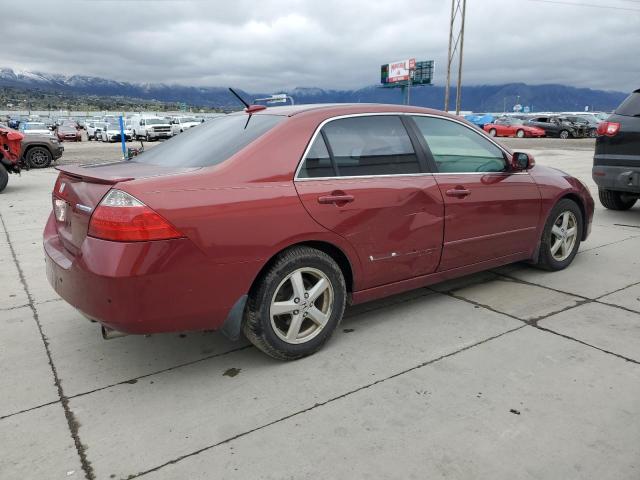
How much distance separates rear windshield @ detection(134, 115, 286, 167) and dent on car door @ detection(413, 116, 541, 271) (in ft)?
4.03

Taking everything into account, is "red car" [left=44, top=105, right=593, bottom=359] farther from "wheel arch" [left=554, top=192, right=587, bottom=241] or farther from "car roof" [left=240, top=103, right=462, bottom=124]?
"wheel arch" [left=554, top=192, right=587, bottom=241]

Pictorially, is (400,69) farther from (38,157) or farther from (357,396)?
(357,396)

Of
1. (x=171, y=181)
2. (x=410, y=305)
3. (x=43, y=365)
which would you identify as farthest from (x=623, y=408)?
(x=43, y=365)

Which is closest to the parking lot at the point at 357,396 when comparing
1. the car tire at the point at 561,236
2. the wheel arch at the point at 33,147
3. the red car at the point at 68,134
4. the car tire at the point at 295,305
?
the car tire at the point at 295,305

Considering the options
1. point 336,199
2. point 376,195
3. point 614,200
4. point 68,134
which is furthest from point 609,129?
point 68,134

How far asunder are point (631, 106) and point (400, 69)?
288 feet

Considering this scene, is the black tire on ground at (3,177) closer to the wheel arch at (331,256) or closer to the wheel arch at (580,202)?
the wheel arch at (331,256)

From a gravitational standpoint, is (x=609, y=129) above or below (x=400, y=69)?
below

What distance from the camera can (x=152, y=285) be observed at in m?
2.60

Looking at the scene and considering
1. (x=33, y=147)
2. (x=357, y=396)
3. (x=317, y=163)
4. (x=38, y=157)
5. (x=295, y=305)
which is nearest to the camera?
(x=357, y=396)

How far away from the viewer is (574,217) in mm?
4918

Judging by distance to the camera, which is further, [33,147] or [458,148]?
[33,147]

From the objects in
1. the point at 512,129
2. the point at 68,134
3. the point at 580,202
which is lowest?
the point at 68,134

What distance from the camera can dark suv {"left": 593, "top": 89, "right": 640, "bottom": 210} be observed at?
6461 millimetres
